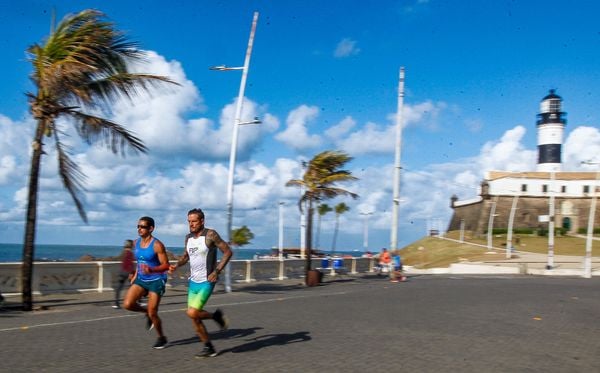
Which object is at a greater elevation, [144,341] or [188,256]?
[188,256]

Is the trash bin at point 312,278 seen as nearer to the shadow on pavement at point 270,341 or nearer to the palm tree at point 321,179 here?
the palm tree at point 321,179

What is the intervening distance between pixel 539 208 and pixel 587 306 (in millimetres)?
80810

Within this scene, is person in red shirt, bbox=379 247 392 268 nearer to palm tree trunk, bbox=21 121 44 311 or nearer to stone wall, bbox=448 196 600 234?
palm tree trunk, bbox=21 121 44 311

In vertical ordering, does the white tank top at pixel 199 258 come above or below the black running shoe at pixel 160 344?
above

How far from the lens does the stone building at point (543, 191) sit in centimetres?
9125

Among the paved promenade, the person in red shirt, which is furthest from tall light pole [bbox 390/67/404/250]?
the paved promenade

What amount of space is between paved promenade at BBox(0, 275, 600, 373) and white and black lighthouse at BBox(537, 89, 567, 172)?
8282cm

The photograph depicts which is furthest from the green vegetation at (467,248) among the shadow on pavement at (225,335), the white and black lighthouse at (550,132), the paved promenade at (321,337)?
the shadow on pavement at (225,335)

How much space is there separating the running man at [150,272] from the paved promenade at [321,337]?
21.3 inches

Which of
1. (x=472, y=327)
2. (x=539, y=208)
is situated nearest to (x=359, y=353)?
(x=472, y=327)

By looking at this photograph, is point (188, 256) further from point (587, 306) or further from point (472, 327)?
point (587, 306)

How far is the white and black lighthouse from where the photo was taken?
93.9m

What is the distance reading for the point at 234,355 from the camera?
8.35 meters

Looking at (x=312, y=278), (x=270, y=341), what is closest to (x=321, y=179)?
(x=312, y=278)
